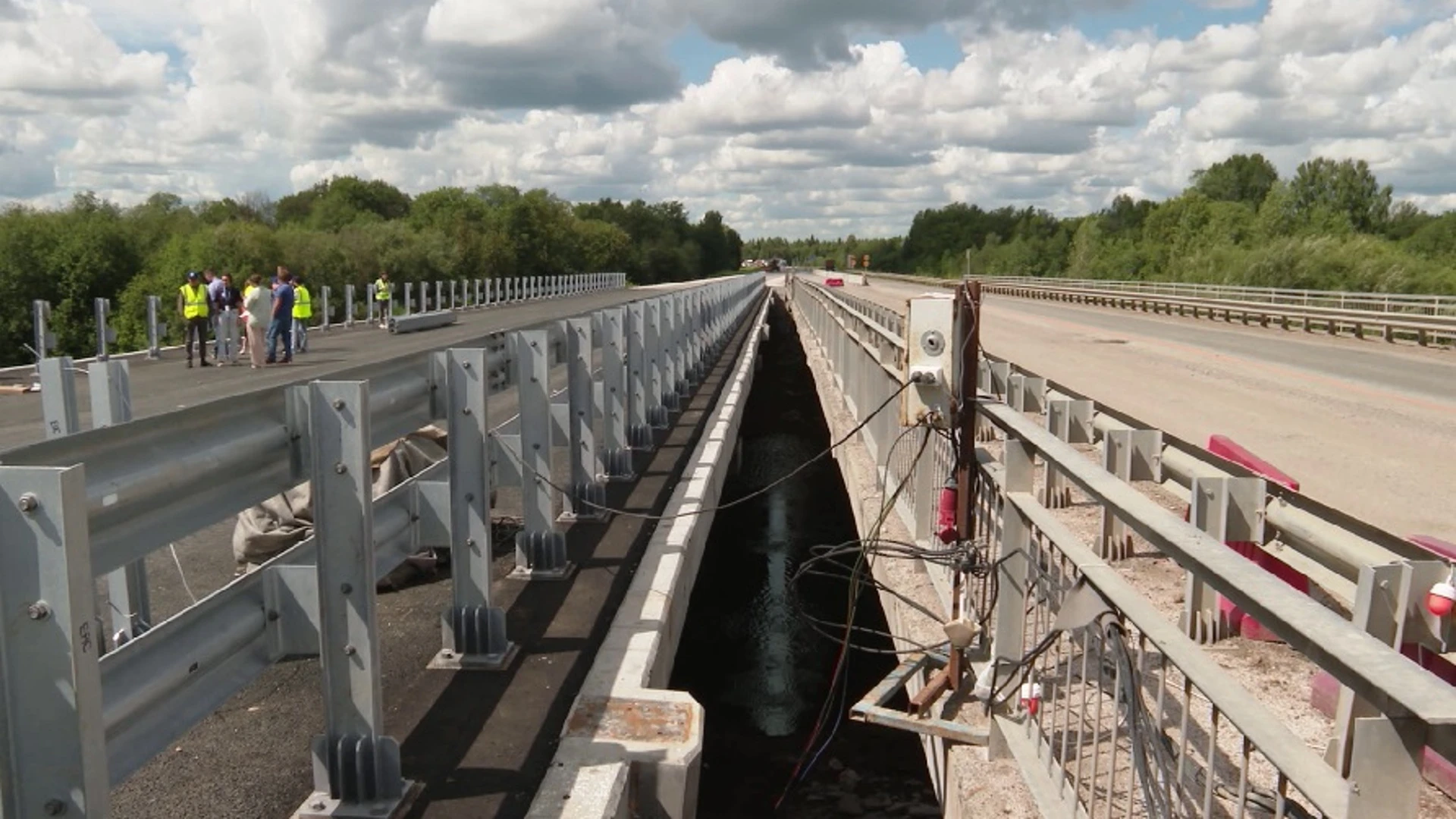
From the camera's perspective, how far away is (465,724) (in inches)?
174

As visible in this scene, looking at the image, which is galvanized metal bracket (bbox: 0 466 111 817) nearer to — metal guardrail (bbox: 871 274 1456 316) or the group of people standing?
the group of people standing

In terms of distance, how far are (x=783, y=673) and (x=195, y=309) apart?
58.6 ft

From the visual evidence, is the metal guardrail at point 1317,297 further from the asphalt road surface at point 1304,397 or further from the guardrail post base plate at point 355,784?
the guardrail post base plate at point 355,784

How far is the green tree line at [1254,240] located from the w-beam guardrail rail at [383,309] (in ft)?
89.0

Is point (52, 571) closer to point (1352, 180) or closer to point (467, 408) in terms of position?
point (467, 408)

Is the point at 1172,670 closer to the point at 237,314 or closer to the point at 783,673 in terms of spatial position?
the point at 783,673

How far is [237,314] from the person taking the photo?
25.2 meters

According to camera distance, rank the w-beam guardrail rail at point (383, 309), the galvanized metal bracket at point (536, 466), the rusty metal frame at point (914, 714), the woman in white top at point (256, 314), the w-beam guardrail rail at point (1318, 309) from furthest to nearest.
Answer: the w-beam guardrail rail at point (1318, 309), the woman in white top at point (256, 314), the w-beam guardrail rail at point (383, 309), the galvanized metal bracket at point (536, 466), the rusty metal frame at point (914, 714)

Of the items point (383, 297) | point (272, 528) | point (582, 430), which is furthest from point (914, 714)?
point (383, 297)

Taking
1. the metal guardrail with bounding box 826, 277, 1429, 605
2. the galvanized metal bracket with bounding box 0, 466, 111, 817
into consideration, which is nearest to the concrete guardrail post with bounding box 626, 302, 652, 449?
the metal guardrail with bounding box 826, 277, 1429, 605

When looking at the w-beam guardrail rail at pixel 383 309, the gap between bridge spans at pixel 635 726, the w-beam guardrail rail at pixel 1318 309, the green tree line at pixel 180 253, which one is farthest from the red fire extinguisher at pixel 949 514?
the green tree line at pixel 180 253

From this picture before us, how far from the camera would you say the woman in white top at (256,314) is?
22516mm

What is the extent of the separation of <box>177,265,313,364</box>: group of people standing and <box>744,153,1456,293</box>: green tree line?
49.9 meters

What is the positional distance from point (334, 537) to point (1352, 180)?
128400mm
